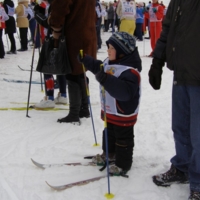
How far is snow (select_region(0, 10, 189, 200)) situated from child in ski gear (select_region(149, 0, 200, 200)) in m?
0.20

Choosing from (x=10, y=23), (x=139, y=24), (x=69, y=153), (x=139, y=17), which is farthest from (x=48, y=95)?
(x=139, y=17)

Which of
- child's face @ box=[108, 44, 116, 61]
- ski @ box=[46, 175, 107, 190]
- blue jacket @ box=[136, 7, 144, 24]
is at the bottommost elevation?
ski @ box=[46, 175, 107, 190]

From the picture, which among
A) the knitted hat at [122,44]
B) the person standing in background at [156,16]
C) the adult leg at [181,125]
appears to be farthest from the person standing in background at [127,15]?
the adult leg at [181,125]

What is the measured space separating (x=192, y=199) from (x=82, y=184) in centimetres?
88

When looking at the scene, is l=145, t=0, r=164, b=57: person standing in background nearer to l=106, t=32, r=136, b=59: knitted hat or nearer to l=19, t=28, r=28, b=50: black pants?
l=19, t=28, r=28, b=50: black pants

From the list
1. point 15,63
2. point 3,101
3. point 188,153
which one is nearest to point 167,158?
point 188,153

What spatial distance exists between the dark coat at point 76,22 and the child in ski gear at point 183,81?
4.91 feet

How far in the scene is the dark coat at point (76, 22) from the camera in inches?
140

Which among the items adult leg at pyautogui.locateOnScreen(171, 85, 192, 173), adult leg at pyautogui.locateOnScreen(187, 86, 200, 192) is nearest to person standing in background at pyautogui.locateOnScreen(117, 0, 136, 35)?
adult leg at pyautogui.locateOnScreen(171, 85, 192, 173)

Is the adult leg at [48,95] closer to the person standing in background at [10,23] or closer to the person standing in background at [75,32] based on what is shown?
the person standing in background at [75,32]

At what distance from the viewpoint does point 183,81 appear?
219 centimetres

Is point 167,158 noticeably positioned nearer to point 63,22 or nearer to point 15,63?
point 63,22

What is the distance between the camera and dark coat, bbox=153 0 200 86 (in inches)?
80.9

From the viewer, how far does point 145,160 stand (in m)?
3.02
